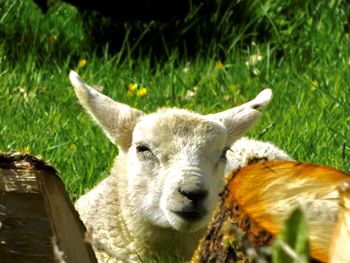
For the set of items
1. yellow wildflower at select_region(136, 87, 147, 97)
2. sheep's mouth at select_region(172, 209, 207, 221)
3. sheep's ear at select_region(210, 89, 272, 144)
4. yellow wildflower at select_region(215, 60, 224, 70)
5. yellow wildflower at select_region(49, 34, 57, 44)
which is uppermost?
yellow wildflower at select_region(215, 60, 224, 70)

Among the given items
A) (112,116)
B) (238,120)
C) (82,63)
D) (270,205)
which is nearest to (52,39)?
(82,63)

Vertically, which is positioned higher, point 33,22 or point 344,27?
point 344,27

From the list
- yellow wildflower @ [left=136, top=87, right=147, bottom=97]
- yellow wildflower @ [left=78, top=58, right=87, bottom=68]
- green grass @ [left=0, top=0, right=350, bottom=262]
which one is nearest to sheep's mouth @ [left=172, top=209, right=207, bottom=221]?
green grass @ [left=0, top=0, right=350, bottom=262]

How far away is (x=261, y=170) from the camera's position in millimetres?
4293

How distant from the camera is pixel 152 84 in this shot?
349 inches

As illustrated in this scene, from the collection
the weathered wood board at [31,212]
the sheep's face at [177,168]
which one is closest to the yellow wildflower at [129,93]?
the sheep's face at [177,168]

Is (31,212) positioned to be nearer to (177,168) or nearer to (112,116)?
(177,168)

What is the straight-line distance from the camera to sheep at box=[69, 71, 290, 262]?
5582mm

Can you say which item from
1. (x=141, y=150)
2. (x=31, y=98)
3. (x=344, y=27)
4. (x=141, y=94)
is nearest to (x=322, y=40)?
(x=344, y=27)

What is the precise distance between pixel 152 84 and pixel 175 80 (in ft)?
0.62

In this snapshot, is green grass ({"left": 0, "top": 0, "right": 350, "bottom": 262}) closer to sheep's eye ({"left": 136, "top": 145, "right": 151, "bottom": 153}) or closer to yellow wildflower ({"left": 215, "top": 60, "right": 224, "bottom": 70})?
yellow wildflower ({"left": 215, "top": 60, "right": 224, "bottom": 70})

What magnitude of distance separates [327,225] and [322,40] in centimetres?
574

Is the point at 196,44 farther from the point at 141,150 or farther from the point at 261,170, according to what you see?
the point at 261,170

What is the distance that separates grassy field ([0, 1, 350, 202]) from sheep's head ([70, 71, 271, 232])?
780 mm
